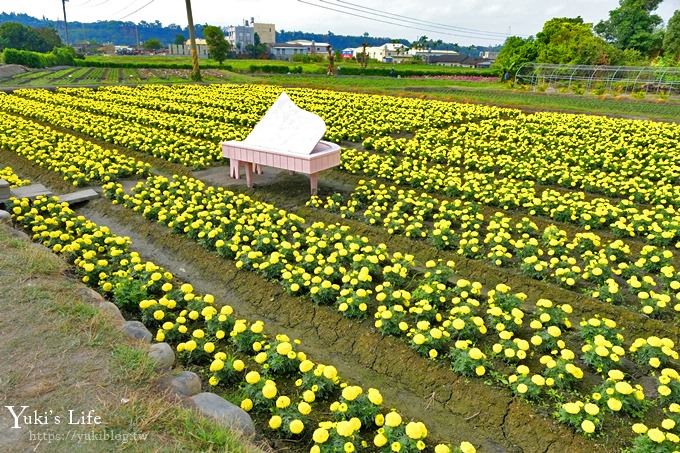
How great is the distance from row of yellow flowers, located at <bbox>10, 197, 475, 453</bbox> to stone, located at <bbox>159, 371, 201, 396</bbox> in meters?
0.26

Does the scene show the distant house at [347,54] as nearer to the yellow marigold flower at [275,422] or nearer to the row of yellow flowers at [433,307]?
the row of yellow flowers at [433,307]

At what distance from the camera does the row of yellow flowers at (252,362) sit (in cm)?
338

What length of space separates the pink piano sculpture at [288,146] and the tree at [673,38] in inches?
1921

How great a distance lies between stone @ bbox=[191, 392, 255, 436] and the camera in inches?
131

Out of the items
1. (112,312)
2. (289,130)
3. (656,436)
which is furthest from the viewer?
(289,130)

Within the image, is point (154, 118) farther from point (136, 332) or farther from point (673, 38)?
point (673, 38)

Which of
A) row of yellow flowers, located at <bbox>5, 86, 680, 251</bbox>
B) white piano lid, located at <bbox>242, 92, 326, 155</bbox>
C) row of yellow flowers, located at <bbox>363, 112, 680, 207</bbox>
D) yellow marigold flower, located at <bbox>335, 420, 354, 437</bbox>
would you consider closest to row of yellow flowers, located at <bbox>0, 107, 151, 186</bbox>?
row of yellow flowers, located at <bbox>5, 86, 680, 251</bbox>

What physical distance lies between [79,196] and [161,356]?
677 centimetres

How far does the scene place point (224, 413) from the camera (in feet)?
11.2

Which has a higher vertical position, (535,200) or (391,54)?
(391,54)

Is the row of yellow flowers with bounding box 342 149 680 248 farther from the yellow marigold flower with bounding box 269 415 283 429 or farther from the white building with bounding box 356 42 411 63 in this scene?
the white building with bounding box 356 42 411 63

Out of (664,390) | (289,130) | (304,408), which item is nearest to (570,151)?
(289,130)

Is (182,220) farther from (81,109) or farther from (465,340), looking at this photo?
(81,109)

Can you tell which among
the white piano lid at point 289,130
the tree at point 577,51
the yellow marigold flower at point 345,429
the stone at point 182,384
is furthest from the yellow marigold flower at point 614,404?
the tree at point 577,51
